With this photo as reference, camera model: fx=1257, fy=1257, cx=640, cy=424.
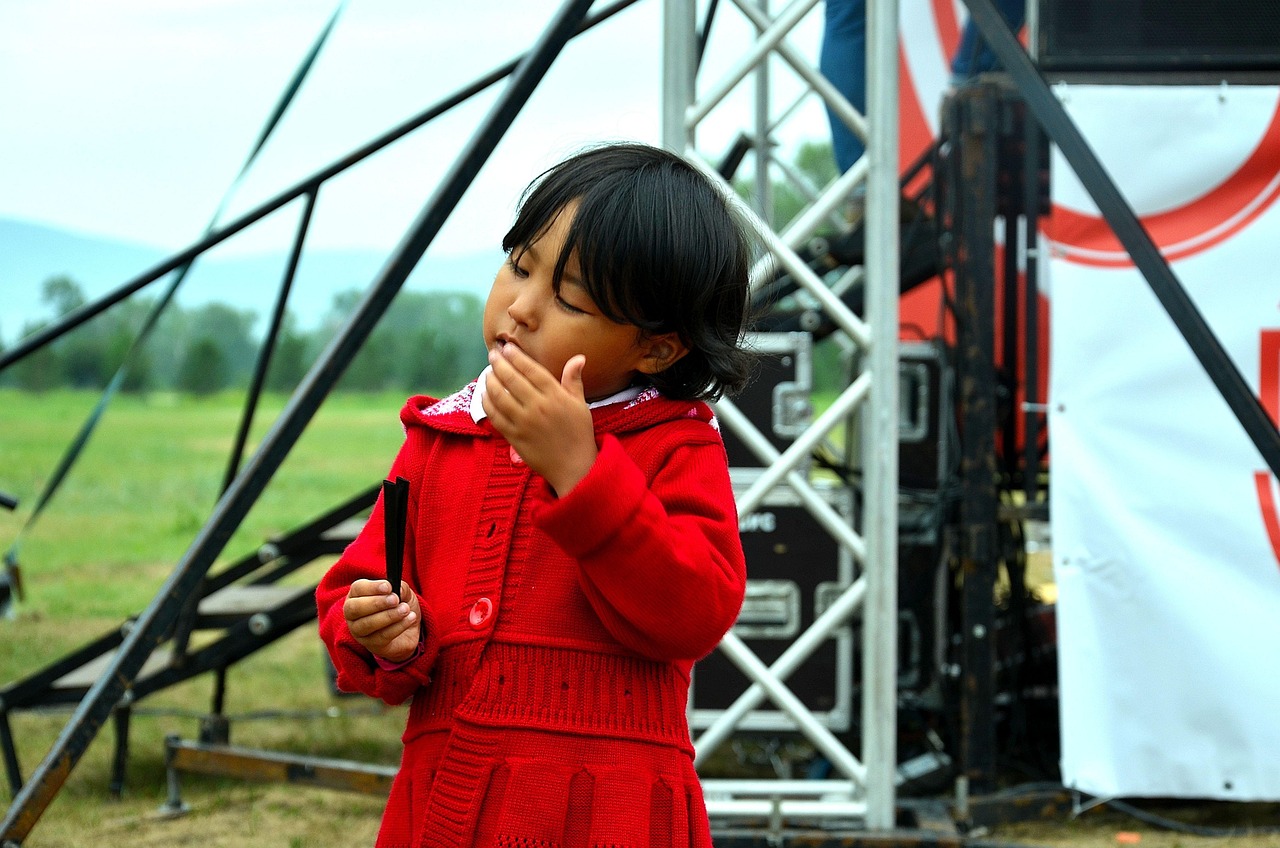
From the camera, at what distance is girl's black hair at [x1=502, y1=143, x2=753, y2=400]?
1.18 metres

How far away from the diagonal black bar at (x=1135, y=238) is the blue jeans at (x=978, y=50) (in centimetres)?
129

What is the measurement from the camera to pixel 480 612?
1243 millimetres

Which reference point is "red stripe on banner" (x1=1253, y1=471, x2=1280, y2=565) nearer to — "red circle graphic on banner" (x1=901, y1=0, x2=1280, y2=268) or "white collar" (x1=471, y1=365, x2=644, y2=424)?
"red circle graphic on banner" (x1=901, y1=0, x2=1280, y2=268)

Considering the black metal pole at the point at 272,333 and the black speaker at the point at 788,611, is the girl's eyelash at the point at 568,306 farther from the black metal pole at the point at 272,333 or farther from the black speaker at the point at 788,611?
the black speaker at the point at 788,611

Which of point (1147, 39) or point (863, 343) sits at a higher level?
point (1147, 39)

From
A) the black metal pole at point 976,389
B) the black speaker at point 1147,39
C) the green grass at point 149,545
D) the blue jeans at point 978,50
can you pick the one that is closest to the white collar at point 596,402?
the black speaker at point 1147,39

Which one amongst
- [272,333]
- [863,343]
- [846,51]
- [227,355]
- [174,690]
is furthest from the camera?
[227,355]

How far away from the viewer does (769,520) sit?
13.0 feet

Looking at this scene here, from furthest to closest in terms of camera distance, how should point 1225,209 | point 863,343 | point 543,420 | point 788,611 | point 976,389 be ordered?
point 788,611 < point 976,389 < point 1225,209 < point 863,343 < point 543,420

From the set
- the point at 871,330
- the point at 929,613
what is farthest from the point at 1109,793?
the point at 871,330

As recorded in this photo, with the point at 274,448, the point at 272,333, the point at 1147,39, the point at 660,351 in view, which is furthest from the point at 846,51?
the point at 660,351

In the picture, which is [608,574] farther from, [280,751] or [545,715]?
[280,751]

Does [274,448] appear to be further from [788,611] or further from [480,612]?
[788,611]

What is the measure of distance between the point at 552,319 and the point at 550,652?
33 cm
